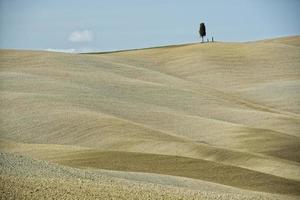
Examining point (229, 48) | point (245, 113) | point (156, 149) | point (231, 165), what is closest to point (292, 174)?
point (231, 165)

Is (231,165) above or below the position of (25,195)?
below

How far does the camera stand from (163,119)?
35.5 meters

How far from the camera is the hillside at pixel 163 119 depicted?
806 inches

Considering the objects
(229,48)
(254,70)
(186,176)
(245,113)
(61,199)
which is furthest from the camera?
(229,48)

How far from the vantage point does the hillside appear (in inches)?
806

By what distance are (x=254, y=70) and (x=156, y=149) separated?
32880 millimetres

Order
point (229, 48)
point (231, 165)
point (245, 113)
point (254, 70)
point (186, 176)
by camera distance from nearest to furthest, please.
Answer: point (186, 176)
point (231, 165)
point (245, 113)
point (254, 70)
point (229, 48)

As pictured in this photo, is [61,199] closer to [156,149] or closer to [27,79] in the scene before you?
[156,149]

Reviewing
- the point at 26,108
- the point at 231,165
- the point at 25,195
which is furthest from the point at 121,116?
the point at 25,195

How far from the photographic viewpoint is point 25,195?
13.2 meters

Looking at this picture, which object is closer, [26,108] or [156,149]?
[156,149]

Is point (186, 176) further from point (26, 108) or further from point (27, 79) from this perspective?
point (27, 79)

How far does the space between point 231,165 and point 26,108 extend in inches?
576

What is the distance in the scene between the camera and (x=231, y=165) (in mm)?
22672
